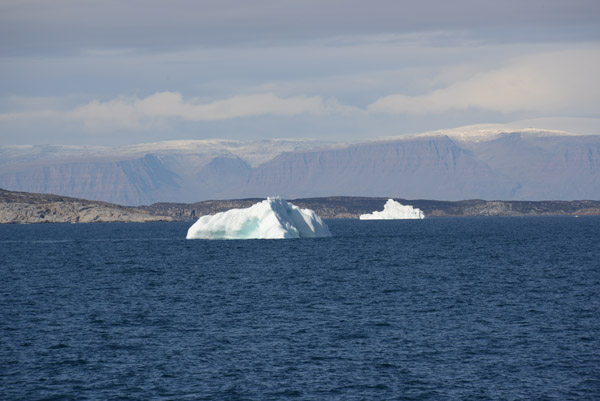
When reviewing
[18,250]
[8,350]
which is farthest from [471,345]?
[18,250]

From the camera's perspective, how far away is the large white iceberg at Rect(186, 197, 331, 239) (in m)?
118

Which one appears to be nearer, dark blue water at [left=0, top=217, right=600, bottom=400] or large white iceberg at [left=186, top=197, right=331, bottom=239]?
dark blue water at [left=0, top=217, right=600, bottom=400]

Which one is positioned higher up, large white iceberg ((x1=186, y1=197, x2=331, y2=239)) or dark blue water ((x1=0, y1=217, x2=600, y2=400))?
large white iceberg ((x1=186, y1=197, x2=331, y2=239))

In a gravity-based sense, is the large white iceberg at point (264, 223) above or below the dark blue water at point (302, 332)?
above

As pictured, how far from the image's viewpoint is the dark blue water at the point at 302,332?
111ft

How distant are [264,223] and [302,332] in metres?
76.3

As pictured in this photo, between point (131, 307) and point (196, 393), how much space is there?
23.4 meters

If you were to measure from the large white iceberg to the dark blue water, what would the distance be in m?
31.9

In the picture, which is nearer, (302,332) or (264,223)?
(302,332)

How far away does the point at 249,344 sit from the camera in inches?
1649

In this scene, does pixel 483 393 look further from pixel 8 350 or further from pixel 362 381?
pixel 8 350

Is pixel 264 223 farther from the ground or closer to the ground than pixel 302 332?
farther from the ground

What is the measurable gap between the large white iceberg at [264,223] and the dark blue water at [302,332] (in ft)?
105

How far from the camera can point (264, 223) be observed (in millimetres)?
121125
